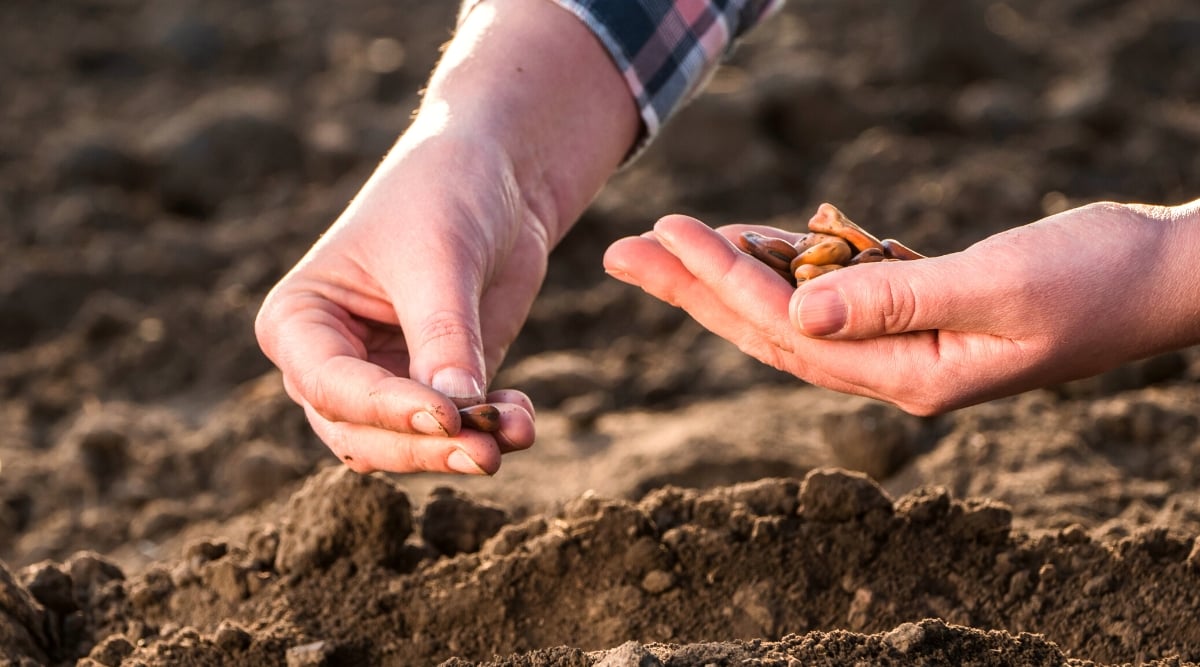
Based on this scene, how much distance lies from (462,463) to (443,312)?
244mm

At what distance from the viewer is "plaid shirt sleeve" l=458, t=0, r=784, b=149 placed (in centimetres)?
274

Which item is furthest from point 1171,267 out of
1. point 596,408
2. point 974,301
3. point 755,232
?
point 596,408

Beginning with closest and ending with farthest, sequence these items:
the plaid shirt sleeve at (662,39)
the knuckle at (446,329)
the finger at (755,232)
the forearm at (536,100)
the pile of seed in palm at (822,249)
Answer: the knuckle at (446,329), the pile of seed in palm at (822,249), the finger at (755,232), the forearm at (536,100), the plaid shirt sleeve at (662,39)

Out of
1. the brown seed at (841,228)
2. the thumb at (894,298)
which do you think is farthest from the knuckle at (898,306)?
the brown seed at (841,228)

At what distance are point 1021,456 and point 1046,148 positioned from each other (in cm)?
243

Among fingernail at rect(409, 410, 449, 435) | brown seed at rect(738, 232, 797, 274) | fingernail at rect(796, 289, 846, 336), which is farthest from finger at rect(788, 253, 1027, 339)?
fingernail at rect(409, 410, 449, 435)

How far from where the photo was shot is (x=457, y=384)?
6.87 feet

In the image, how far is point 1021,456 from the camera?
3.38 m

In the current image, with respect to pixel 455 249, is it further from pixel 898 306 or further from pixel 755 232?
Answer: pixel 898 306

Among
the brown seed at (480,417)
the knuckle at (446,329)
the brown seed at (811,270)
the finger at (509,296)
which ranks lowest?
the finger at (509,296)

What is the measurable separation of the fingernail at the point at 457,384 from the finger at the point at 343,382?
5 centimetres

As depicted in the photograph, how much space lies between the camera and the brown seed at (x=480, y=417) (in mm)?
2064

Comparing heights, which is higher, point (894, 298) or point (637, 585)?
point (894, 298)

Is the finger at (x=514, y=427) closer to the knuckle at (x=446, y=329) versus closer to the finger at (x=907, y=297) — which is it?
the knuckle at (x=446, y=329)
